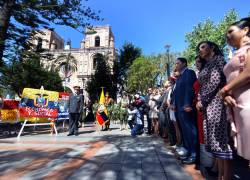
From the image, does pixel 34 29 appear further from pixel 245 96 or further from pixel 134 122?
pixel 245 96

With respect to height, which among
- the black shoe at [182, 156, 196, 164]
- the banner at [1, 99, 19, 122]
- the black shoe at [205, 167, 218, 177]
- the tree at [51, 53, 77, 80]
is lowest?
the black shoe at [205, 167, 218, 177]

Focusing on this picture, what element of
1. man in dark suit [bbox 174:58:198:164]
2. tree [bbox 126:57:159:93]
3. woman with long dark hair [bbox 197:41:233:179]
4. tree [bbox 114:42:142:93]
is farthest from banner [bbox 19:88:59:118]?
tree [bbox 114:42:142:93]

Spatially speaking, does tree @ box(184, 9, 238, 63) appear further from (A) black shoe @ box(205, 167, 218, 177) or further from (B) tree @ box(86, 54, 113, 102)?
(A) black shoe @ box(205, 167, 218, 177)

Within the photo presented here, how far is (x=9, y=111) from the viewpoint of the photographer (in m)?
10.7

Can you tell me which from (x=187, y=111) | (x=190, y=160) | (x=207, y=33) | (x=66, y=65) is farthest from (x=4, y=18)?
(x=66, y=65)

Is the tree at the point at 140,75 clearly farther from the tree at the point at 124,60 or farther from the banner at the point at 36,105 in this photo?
the banner at the point at 36,105

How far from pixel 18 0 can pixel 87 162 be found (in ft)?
21.6

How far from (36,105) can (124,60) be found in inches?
1307

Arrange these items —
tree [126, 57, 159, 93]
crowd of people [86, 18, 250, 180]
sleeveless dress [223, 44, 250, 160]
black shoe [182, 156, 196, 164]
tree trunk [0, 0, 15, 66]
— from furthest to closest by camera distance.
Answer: tree [126, 57, 159, 93] < tree trunk [0, 0, 15, 66] < black shoe [182, 156, 196, 164] < crowd of people [86, 18, 250, 180] < sleeveless dress [223, 44, 250, 160]

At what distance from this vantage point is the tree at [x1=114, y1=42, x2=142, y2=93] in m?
42.5

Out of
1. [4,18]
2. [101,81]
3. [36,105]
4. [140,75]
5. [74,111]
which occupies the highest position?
[140,75]

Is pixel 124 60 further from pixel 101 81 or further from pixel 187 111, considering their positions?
pixel 187 111

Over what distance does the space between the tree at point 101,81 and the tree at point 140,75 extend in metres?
2.52

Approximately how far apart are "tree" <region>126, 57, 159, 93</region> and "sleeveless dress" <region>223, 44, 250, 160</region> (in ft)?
122
